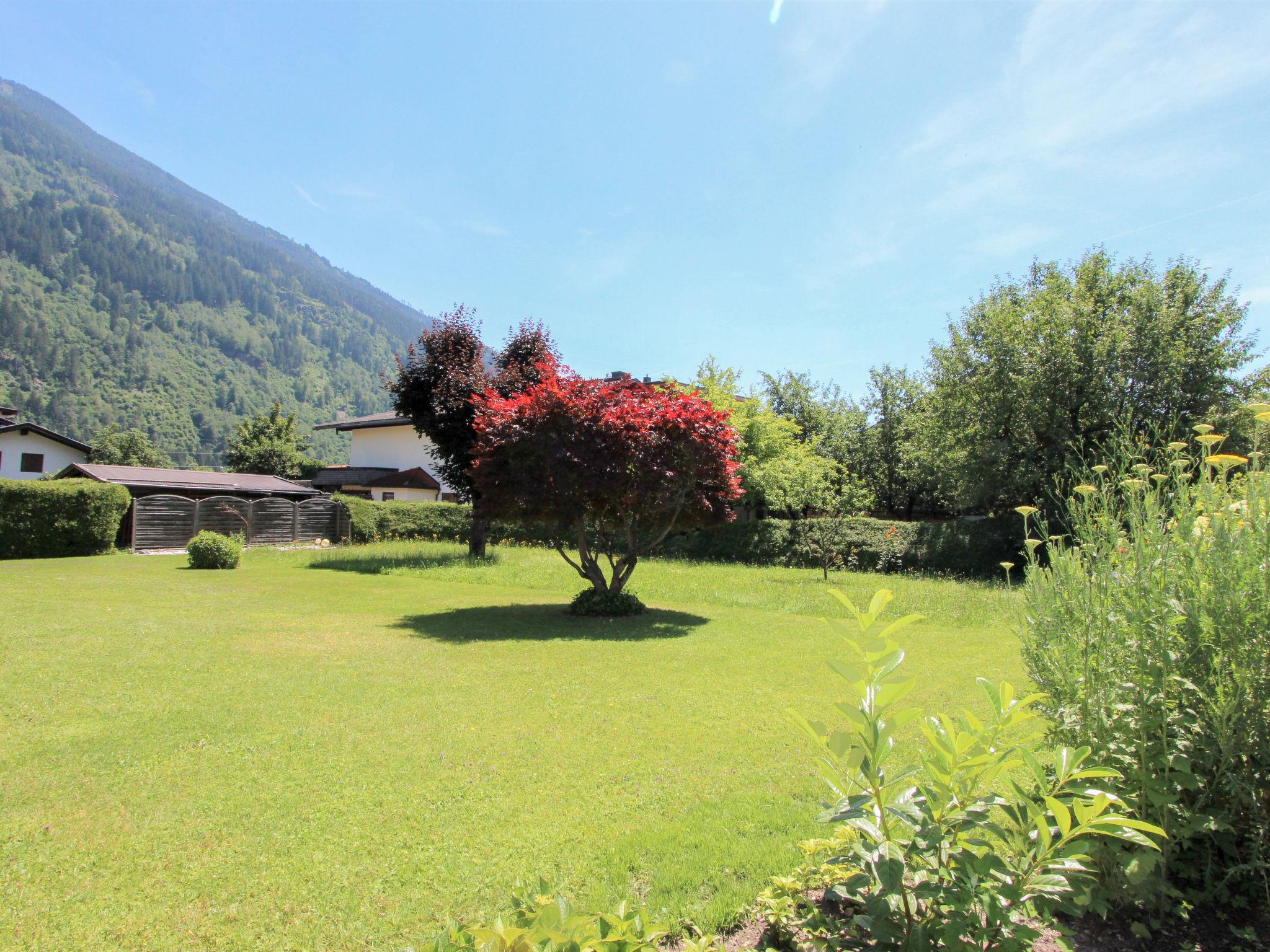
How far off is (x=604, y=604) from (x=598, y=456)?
2.73m

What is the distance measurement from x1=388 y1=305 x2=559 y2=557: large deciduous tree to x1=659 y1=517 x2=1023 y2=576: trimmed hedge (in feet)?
30.8

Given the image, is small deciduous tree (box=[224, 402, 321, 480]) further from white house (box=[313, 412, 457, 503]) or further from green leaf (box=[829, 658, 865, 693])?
green leaf (box=[829, 658, 865, 693])

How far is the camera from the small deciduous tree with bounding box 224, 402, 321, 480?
1984 inches

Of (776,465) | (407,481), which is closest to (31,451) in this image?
(407,481)

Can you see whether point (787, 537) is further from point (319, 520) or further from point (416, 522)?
point (319, 520)

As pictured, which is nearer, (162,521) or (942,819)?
(942,819)

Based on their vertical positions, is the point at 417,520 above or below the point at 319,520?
above

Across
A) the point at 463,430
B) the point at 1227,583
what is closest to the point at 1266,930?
the point at 1227,583

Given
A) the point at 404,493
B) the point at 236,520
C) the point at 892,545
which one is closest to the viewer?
the point at 892,545

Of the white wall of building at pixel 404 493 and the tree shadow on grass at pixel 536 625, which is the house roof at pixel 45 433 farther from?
the tree shadow on grass at pixel 536 625

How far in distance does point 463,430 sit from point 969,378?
17922 millimetres

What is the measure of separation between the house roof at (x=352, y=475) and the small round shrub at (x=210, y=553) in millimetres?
20828

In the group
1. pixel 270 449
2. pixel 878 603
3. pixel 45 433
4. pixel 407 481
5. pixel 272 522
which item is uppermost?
pixel 270 449

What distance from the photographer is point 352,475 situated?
39.2m
